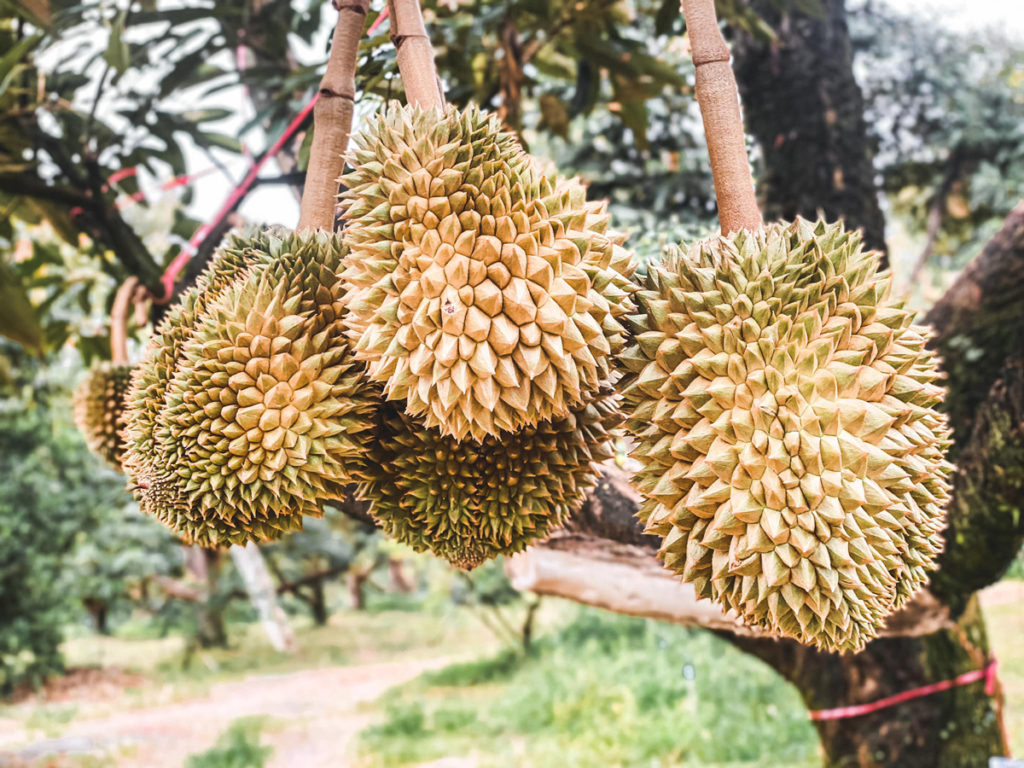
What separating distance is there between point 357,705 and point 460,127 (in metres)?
8.42

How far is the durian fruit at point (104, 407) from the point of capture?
1655 millimetres

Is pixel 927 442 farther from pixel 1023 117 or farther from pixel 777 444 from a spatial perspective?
pixel 1023 117

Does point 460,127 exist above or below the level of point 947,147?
below

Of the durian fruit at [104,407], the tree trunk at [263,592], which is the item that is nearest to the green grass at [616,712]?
the tree trunk at [263,592]

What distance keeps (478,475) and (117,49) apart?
1.52 meters

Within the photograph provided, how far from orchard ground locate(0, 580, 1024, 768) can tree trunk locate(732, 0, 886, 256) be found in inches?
127

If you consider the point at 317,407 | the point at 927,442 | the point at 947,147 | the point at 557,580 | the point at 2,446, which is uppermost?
the point at 947,147

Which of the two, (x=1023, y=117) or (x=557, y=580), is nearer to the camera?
(x=557, y=580)

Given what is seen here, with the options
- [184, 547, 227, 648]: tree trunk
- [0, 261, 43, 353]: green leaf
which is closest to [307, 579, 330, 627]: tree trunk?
[184, 547, 227, 648]: tree trunk

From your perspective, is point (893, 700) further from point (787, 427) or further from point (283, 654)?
point (283, 654)

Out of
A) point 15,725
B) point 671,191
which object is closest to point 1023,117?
point 671,191

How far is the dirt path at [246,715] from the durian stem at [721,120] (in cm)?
651

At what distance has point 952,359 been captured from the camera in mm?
2064

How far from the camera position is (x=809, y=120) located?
2631 mm
